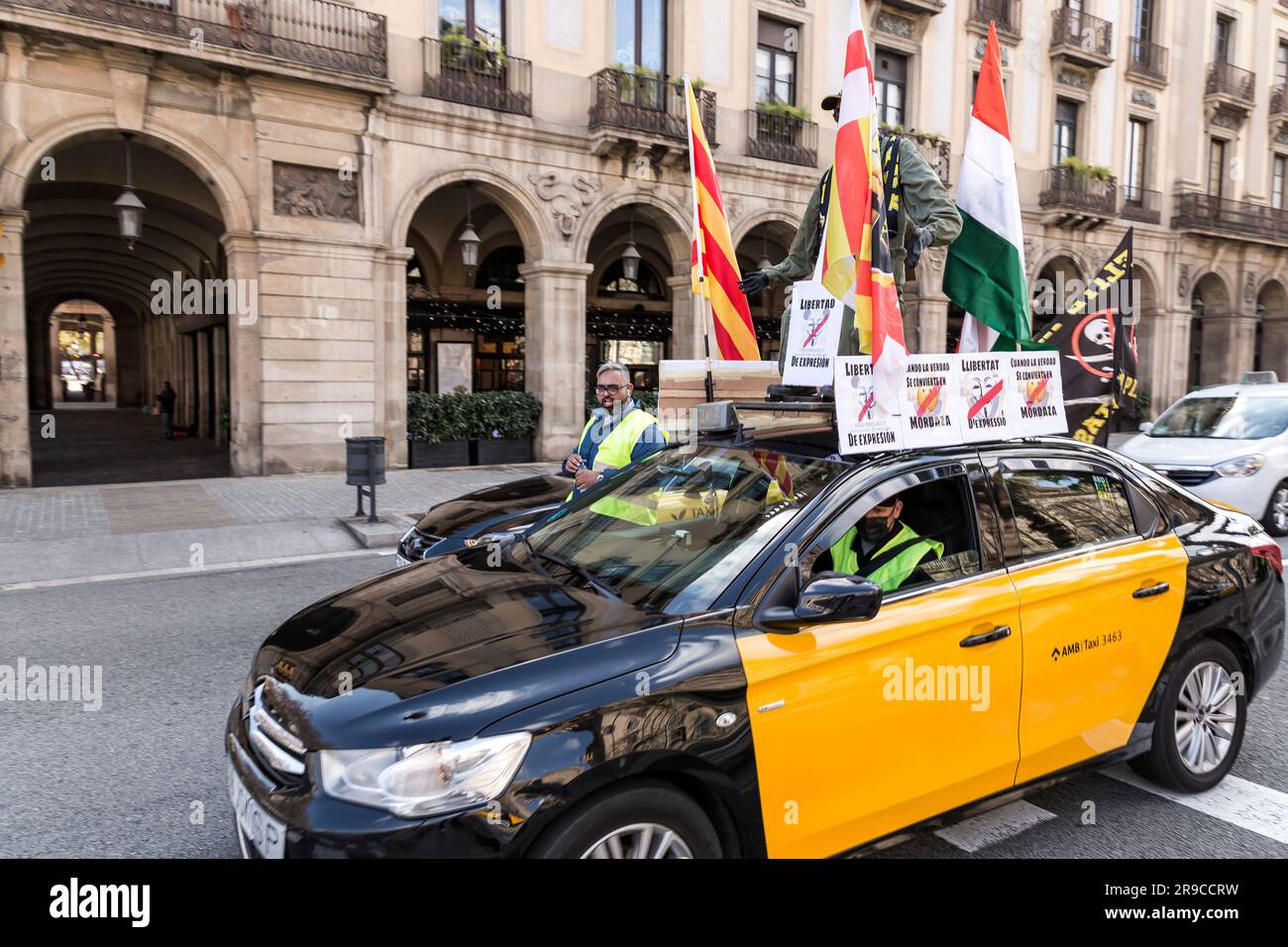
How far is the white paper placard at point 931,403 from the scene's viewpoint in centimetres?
343

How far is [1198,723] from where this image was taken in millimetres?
3982

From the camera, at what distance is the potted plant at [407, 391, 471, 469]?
669 inches

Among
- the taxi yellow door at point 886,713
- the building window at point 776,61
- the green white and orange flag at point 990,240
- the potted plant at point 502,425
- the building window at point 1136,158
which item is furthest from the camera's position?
the building window at point 1136,158

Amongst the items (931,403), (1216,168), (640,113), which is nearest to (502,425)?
(640,113)

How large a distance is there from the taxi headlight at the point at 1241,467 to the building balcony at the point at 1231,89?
83.4ft

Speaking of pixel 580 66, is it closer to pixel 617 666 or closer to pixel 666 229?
pixel 666 229

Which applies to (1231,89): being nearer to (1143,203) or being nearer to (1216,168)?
(1216,168)

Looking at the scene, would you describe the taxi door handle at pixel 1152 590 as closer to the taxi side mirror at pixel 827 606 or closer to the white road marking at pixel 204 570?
the taxi side mirror at pixel 827 606

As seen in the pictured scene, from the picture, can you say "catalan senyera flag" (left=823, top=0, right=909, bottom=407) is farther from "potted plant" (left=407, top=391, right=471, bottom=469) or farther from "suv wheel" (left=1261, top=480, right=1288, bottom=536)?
"potted plant" (left=407, top=391, right=471, bottom=469)

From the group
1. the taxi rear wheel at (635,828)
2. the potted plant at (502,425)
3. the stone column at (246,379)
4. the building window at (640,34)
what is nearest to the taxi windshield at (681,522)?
the taxi rear wheel at (635,828)

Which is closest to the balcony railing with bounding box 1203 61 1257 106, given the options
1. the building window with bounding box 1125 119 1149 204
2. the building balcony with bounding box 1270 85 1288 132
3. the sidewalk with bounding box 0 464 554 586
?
the building balcony with bounding box 1270 85 1288 132

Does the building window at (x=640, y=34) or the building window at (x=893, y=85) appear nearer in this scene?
the building window at (x=640, y=34)
